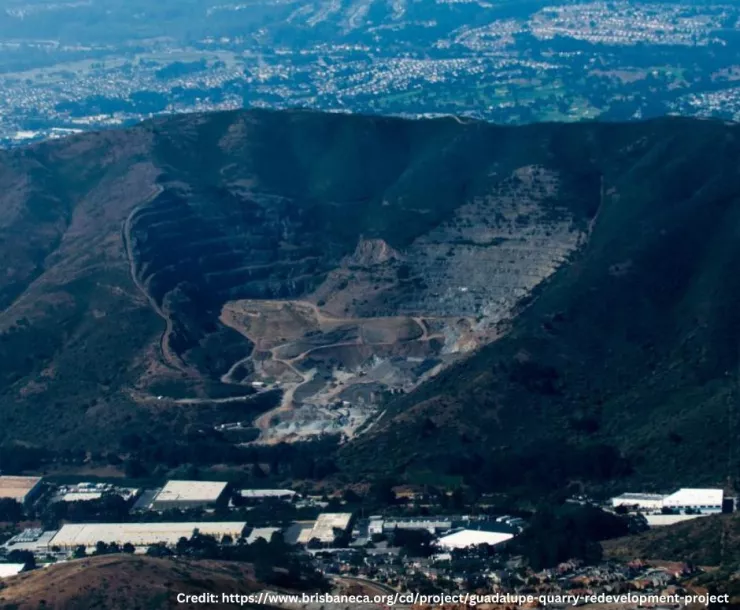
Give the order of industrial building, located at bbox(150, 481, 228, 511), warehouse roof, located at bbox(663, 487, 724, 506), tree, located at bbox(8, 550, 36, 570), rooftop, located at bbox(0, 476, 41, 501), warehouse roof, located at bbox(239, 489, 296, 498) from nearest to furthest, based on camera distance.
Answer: tree, located at bbox(8, 550, 36, 570)
warehouse roof, located at bbox(663, 487, 724, 506)
industrial building, located at bbox(150, 481, 228, 511)
warehouse roof, located at bbox(239, 489, 296, 498)
rooftop, located at bbox(0, 476, 41, 501)

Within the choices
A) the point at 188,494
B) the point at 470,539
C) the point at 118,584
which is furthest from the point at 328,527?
the point at 118,584

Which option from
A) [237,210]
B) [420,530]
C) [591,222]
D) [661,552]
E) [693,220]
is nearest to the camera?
[661,552]

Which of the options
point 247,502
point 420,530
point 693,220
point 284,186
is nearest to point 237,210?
point 284,186

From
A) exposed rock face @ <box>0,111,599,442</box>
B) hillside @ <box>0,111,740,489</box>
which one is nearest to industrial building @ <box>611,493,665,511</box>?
hillside @ <box>0,111,740,489</box>

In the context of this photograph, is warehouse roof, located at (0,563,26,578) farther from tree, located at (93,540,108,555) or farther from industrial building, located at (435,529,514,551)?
industrial building, located at (435,529,514,551)

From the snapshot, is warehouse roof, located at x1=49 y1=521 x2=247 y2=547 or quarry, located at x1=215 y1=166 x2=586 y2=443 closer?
warehouse roof, located at x1=49 y1=521 x2=247 y2=547

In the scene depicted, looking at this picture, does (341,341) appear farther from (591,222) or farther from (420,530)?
(420,530)

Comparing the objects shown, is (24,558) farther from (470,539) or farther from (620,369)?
(620,369)
